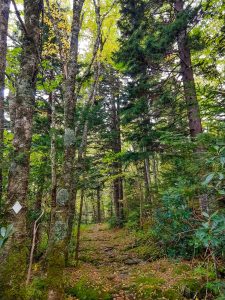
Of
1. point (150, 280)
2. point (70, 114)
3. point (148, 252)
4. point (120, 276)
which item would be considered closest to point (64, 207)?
point (70, 114)

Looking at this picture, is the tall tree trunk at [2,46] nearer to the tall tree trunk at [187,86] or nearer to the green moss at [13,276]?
the green moss at [13,276]

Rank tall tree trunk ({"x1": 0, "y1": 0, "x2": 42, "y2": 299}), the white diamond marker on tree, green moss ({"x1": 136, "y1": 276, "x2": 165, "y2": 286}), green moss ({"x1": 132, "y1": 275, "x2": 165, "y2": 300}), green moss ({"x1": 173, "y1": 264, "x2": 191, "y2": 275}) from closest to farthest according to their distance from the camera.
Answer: tall tree trunk ({"x1": 0, "y1": 0, "x2": 42, "y2": 299})
the white diamond marker on tree
green moss ({"x1": 132, "y1": 275, "x2": 165, "y2": 300})
green moss ({"x1": 136, "y1": 276, "x2": 165, "y2": 286})
green moss ({"x1": 173, "y1": 264, "x2": 191, "y2": 275})

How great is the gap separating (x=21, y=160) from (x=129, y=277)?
4.75m

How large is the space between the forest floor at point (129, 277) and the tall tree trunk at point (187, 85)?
3.83 meters

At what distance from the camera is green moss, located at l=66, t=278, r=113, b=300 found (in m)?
5.46

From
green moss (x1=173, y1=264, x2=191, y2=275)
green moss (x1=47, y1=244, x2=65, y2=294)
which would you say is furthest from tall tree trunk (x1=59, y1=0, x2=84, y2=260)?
green moss (x1=173, y1=264, x2=191, y2=275)

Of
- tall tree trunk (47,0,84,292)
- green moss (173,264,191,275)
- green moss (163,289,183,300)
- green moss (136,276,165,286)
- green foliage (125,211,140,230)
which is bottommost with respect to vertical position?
green moss (163,289,183,300)

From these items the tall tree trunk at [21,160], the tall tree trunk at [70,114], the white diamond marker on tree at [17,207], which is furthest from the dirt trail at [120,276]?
the white diamond marker on tree at [17,207]

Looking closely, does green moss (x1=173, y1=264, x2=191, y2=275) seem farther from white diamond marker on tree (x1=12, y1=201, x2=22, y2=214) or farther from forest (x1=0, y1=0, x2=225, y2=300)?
white diamond marker on tree (x1=12, y1=201, x2=22, y2=214)

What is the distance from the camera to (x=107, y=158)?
992cm

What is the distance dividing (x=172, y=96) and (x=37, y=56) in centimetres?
516

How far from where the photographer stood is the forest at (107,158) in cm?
340

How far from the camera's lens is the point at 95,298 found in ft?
17.8

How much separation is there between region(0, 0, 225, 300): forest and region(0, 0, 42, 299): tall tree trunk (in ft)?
0.05
